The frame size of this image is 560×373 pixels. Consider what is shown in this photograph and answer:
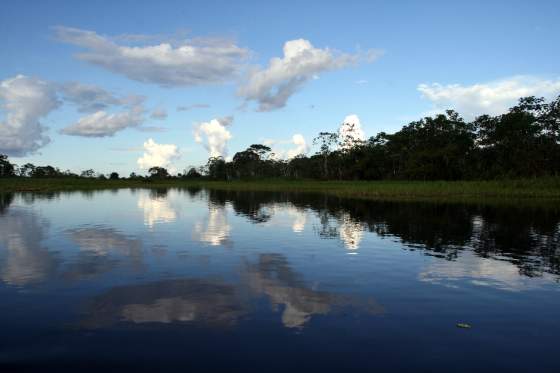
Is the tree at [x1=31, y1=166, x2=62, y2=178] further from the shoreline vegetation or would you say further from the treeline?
the treeline

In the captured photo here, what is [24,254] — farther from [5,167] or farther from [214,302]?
[5,167]

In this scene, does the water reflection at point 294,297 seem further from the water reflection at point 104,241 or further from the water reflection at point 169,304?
the water reflection at point 104,241

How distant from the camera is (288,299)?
14148mm

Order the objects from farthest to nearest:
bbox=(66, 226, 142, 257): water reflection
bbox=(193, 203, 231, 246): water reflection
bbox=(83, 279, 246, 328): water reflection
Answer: bbox=(193, 203, 231, 246): water reflection
bbox=(66, 226, 142, 257): water reflection
bbox=(83, 279, 246, 328): water reflection

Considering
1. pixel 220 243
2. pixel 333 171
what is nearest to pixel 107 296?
pixel 220 243

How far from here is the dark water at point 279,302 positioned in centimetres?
978

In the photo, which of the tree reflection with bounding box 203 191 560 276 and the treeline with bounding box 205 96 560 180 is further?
A: the treeline with bounding box 205 96 560 180

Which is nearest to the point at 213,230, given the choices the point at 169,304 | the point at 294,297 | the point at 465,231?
the point at 294,297

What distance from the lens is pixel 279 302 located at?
13820 mm

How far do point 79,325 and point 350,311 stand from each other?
7.63 meters

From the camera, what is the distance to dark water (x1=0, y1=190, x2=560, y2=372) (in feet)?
32.1

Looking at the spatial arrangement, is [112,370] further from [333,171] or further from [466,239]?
[333,171]

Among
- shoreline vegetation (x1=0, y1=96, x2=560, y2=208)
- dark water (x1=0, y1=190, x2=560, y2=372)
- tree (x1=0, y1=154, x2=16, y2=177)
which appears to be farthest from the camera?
tree (x1=0, y1=154, x2=16, y2=177)

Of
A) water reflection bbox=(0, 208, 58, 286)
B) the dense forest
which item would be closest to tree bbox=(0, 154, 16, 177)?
the dense forest
